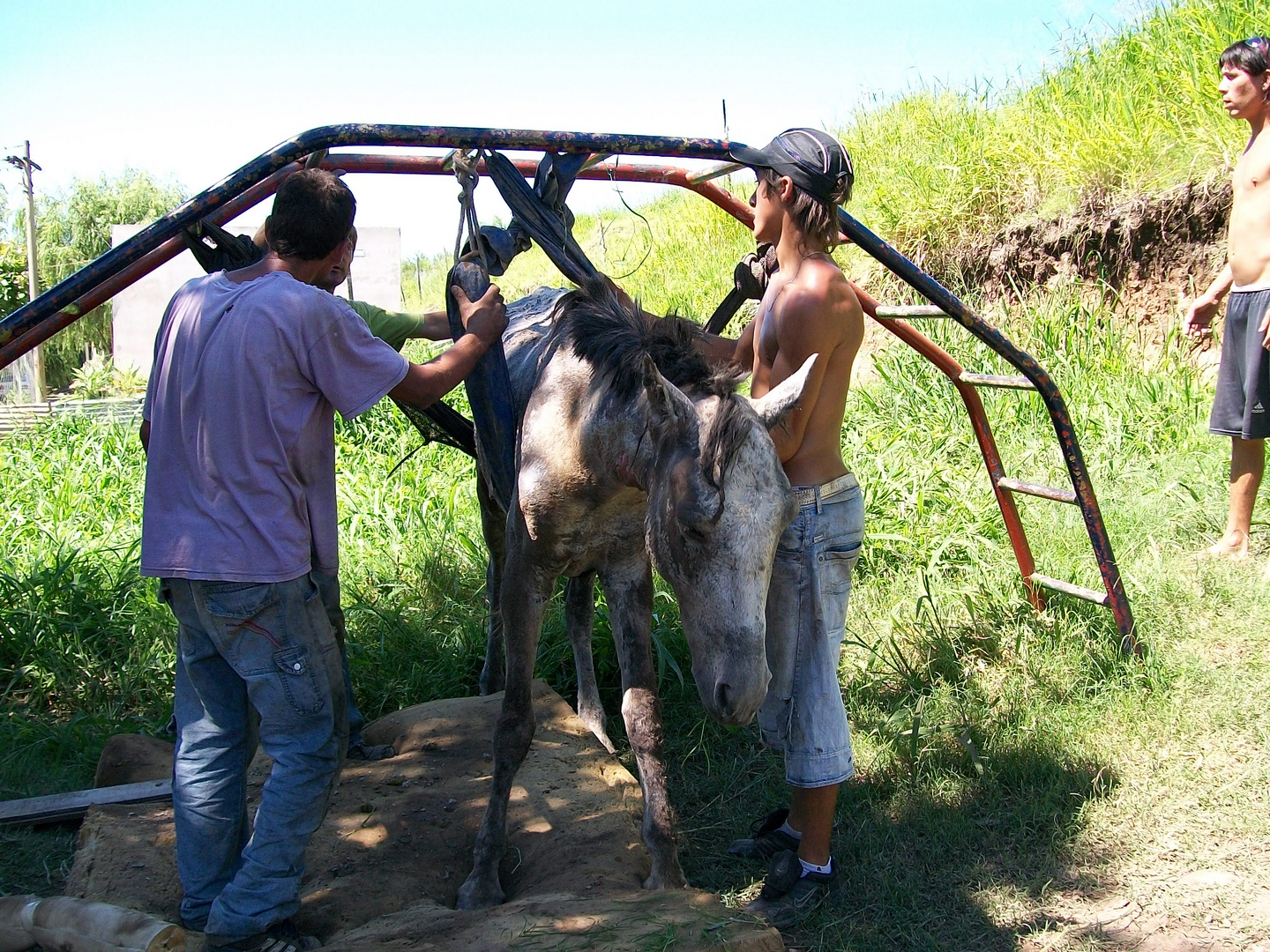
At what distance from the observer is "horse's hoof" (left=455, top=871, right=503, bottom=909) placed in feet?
11.0

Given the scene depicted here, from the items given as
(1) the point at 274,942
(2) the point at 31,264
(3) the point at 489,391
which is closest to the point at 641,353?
(3) the point at 489,391

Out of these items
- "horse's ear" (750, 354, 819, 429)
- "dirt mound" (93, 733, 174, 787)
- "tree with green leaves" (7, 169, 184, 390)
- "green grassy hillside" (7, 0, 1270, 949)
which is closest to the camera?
"horse's ear" (750, 354, 819, 429)

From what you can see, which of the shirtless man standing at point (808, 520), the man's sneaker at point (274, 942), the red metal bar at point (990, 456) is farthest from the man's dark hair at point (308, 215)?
the red metal bar at point (990, 456)

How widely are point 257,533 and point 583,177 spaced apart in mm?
2319

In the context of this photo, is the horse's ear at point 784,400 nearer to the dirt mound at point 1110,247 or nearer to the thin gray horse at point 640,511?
the thin gray horse at point 640,511

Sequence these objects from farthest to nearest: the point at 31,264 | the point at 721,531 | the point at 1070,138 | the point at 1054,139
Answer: the point at 31,264, the point at 1054,139, the point at 1070,138, the point at 721,531

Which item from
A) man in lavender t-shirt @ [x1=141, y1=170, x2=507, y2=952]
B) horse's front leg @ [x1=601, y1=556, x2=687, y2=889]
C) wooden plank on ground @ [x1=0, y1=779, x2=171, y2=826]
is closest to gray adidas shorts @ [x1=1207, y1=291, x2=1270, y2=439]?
horse's front leg @ [x1=601, y1=556, x2=687, y2=889]

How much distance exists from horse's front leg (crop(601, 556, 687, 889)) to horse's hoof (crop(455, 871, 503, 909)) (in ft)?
1.75

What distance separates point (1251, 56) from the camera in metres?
5.10

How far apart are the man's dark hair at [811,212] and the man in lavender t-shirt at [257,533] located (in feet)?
3.99

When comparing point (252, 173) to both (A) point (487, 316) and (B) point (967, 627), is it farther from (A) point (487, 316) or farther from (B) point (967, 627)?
(B) point (967, 627)

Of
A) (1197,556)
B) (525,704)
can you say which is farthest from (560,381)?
(1197,556)

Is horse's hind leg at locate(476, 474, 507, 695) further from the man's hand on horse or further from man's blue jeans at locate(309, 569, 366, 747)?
the man's hand on horse

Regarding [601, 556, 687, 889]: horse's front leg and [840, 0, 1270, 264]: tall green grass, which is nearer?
[601, 556, 687, 889]: horse's front leg
